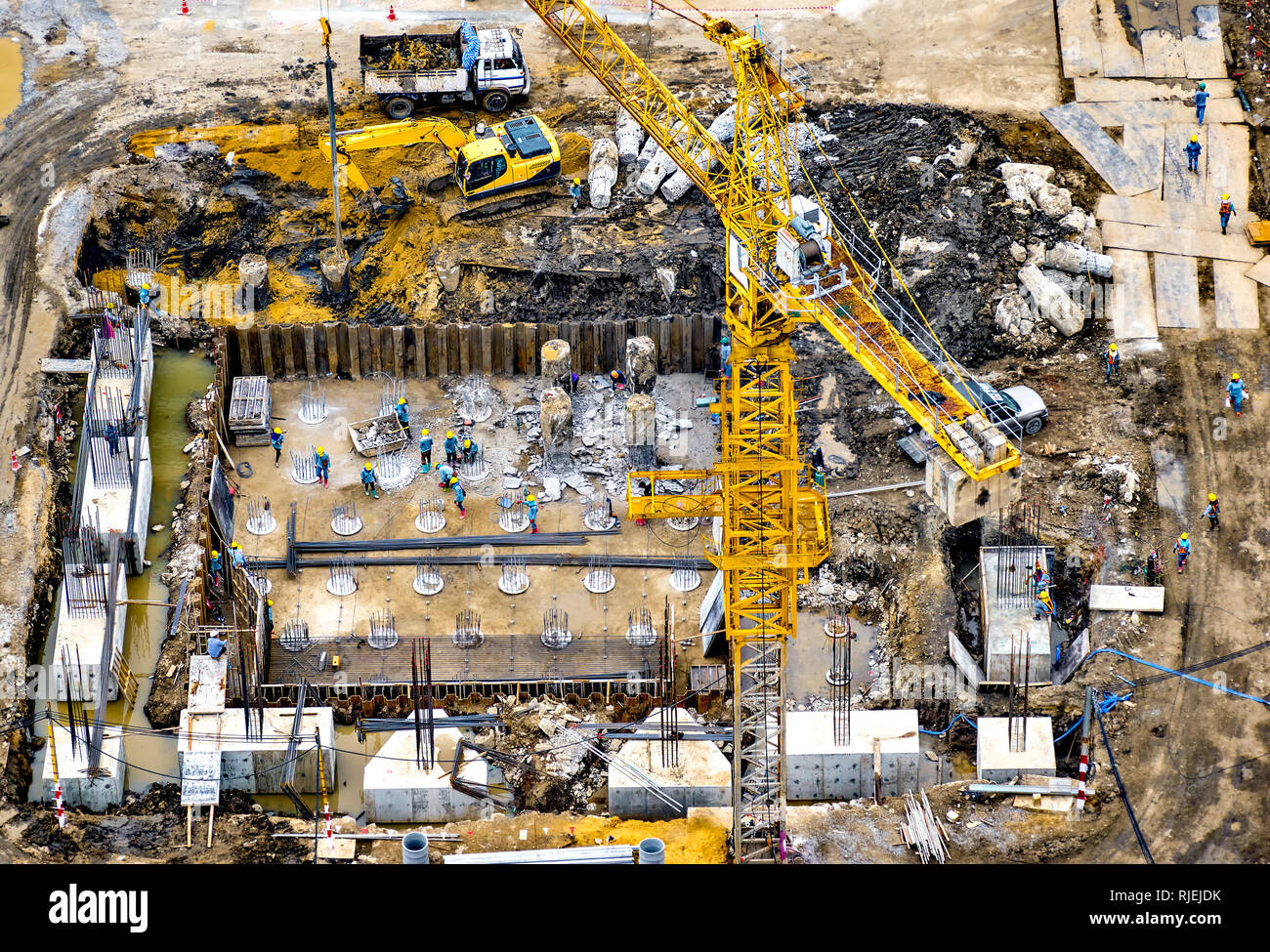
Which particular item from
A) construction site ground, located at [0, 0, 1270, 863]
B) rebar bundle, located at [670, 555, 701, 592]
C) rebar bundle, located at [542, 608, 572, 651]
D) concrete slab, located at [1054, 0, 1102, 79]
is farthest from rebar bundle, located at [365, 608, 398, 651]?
concrete slab, located at [1054, 0, 1102, 79]

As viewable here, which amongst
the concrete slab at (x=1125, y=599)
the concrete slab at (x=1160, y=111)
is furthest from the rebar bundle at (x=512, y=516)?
the concrete slab at (x=1160, y=111)

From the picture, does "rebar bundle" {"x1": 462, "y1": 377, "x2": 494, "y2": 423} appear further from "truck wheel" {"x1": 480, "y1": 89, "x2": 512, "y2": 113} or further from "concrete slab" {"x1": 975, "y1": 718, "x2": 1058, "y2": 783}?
"concrete slab" {"x1": 975, "y1": 718, "x2": 1058, "y2": 783}

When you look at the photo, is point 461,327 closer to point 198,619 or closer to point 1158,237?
point 198,619

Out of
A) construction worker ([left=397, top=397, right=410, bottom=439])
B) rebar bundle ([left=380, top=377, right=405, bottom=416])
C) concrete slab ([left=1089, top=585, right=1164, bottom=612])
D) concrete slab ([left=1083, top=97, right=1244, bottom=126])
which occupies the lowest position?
concrete slab ([left=1089, top=585, right=1164, bottom=612])

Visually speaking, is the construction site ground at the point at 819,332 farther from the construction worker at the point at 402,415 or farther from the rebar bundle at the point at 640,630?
the construction worker at the point at 402,415

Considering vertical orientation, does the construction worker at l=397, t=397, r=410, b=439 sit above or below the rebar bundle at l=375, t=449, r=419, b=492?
above

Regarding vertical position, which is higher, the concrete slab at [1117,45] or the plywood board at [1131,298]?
the concrete slab at [1117,45]
